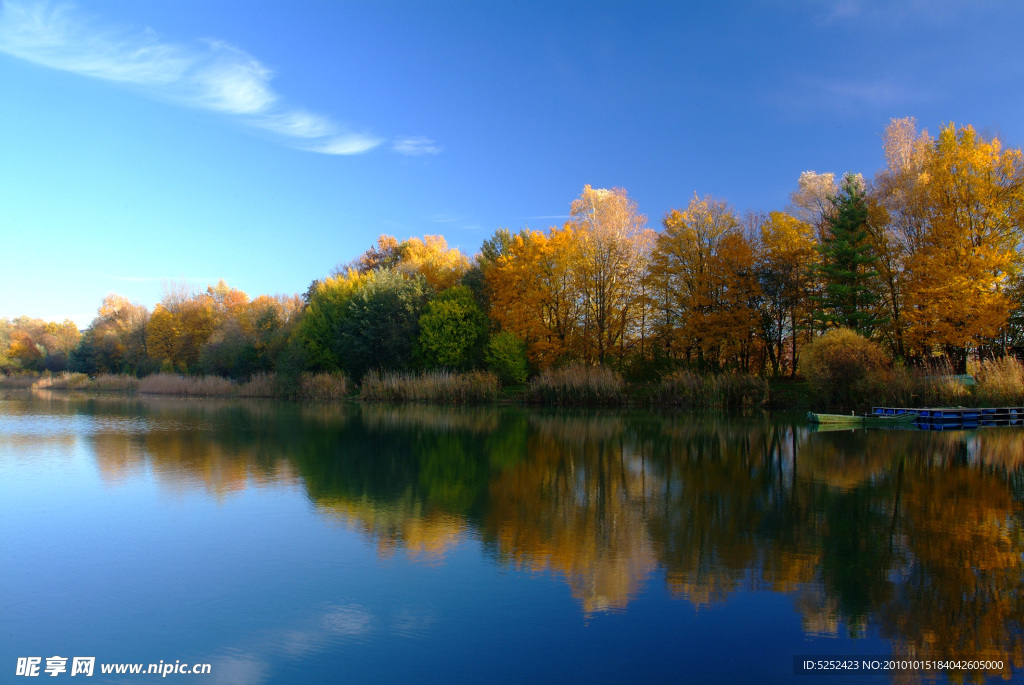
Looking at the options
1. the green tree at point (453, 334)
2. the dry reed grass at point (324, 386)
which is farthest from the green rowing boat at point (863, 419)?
the dry reed grass at point (324, 386)

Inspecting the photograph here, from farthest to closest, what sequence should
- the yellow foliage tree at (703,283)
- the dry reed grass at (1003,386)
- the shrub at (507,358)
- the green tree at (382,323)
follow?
the green tree at (382,323) < the shrub at (507,358) < the yellow foliage tree at (703,283) < the dry reed grass at (1003,386)

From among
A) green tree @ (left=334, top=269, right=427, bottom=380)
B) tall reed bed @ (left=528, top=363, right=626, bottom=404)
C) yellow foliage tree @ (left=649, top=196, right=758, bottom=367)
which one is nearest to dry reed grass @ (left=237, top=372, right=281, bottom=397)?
green tree @ (left=334, top=269, right=427, bottom=380)

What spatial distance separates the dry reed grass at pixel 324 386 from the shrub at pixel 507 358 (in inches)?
366

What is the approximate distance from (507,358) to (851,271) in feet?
→ 52.9

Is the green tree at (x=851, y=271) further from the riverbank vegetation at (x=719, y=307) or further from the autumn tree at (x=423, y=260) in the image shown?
the autumn tree at (x=423, y=260)

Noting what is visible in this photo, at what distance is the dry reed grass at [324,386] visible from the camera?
3706 centimetres

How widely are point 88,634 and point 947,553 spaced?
730cm

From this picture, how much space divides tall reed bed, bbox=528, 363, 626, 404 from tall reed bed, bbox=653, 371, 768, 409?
2.22 metres

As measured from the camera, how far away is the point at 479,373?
31.9m

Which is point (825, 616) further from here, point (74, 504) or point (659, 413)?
point (659, 413)

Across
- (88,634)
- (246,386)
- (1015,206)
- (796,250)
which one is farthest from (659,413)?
(246,386)

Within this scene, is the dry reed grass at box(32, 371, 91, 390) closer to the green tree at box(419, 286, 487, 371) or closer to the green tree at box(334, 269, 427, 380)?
the green tree at box(334, 269, 427, 380)

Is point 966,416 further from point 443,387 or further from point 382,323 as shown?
point 382,323

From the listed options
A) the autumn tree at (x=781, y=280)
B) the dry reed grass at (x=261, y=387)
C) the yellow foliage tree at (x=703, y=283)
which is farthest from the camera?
the dry reed grass at (x=261, y=387)
